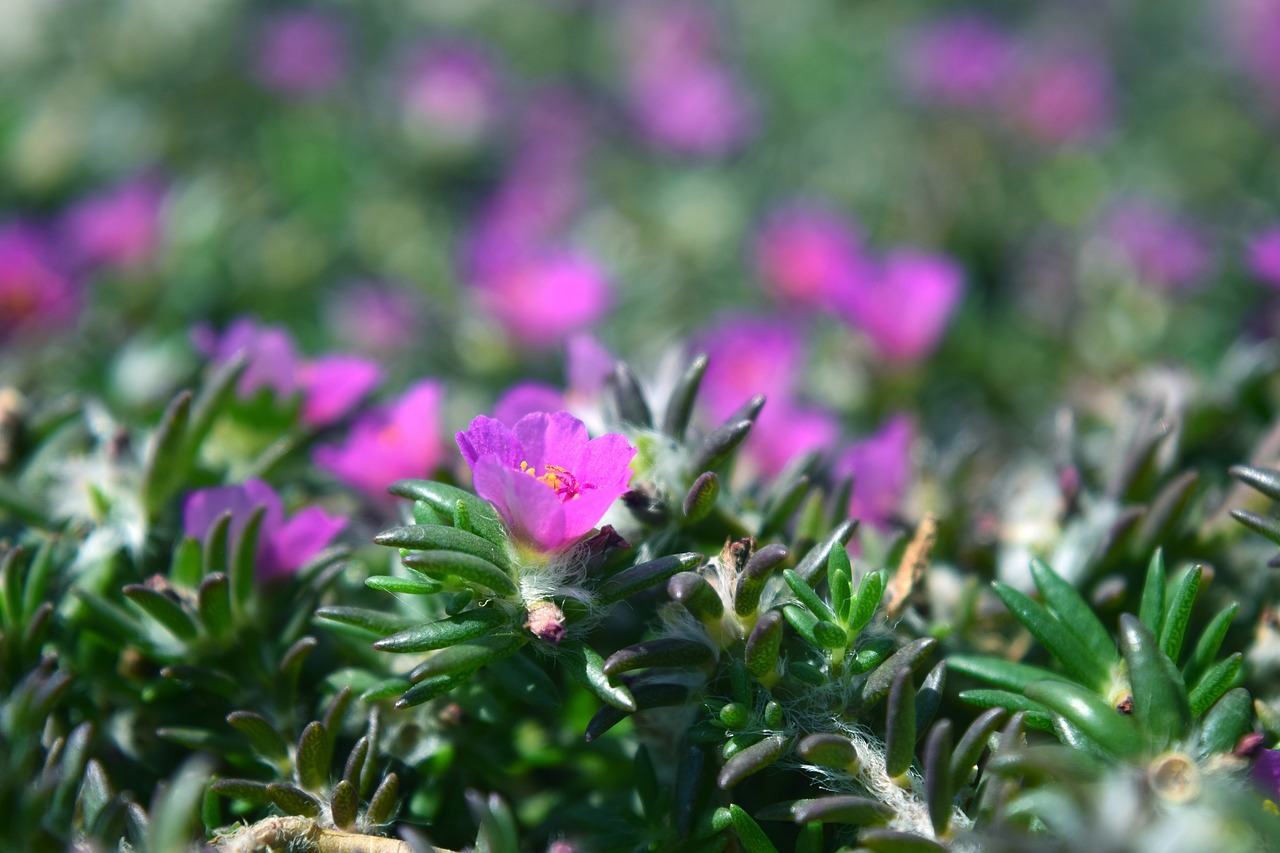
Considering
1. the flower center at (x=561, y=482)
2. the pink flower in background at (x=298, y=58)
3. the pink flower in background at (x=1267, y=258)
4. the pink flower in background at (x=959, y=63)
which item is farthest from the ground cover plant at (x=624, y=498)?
the pink flower in background at (x=298, y=58)

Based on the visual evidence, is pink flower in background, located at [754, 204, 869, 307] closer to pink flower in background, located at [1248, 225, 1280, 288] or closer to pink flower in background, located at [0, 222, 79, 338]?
pink flower in background, located at [1248, 225, 1280, 288]

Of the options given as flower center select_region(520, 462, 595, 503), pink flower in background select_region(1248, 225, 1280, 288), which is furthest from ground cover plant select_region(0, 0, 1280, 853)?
pink flower in background select_region(1248, 225, 1280, 288)

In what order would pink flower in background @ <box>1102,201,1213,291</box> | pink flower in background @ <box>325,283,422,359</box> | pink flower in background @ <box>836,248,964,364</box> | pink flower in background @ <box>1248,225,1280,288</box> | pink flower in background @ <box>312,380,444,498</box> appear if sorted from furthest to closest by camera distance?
pink flower in background @ <box>325,283,422,359</box> → pink flower in background @ <box>1102,201,1213,291</box> → pink flower in background @ <box>836,248,964,364</box> → pink flower in background @ <box>1248,225,1280,288</box> → pink flower in background @ <box>312,380,444,498</box>

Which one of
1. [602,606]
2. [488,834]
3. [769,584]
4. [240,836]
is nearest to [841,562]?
[769,584]

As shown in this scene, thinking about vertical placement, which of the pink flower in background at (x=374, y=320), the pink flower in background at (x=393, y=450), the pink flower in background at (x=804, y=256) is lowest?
the pink flower in background at (x=374, y=320)

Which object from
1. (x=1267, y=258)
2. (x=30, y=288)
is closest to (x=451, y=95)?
(x=30, y=288)

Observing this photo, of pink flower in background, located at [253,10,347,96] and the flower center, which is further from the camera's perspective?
pink flower in background, located at [253,10,347,96]

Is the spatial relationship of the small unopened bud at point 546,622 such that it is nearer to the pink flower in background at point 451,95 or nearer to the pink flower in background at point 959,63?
the pink flower in background at point 451,95
